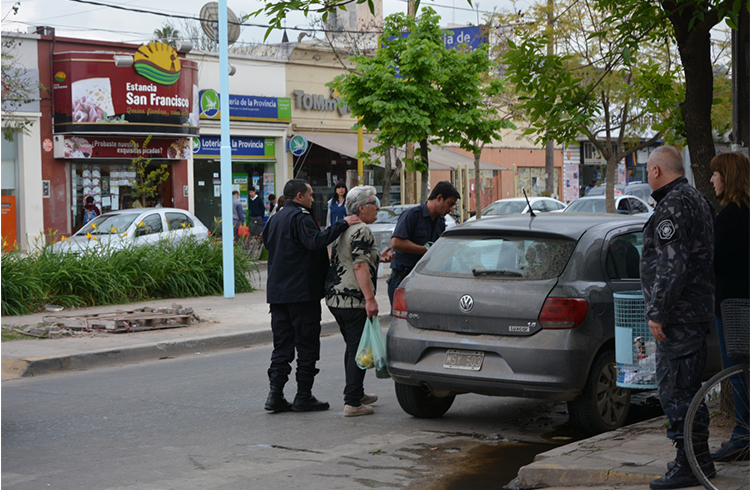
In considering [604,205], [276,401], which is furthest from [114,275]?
[604,205]

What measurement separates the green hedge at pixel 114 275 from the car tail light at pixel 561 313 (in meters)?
9.53

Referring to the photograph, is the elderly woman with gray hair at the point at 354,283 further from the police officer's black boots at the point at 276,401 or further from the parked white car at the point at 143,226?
the parked white car at the point at 143,226

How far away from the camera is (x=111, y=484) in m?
5.85

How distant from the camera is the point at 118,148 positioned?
2791cm

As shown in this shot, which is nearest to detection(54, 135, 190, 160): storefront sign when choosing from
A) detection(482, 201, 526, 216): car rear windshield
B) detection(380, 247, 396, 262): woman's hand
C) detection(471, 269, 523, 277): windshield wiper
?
detection(482, 201, 526, 216): car rear windshield

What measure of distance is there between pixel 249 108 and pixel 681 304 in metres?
28.0

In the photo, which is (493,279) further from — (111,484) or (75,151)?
(75,151)

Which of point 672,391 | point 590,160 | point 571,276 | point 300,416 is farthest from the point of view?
point 590,160

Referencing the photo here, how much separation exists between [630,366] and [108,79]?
23.5m

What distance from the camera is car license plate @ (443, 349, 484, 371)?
21.9 ft

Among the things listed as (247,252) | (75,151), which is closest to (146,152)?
(75,151)

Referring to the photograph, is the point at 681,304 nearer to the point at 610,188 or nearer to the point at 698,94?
the point at 698,94

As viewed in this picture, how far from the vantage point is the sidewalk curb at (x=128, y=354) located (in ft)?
33.4

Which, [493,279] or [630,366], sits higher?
[493,279]
